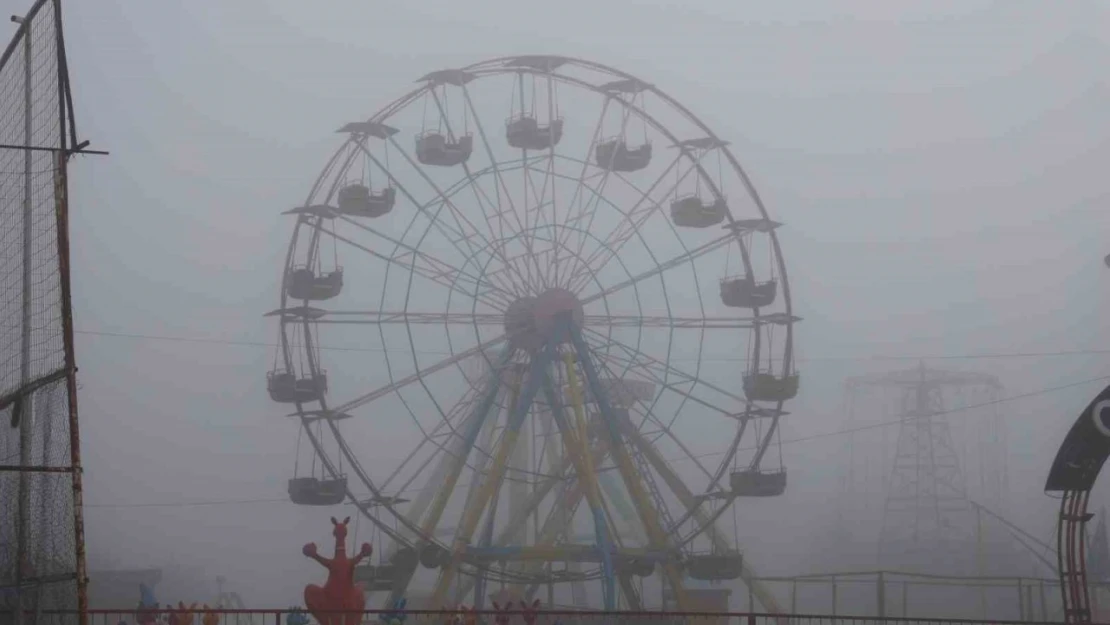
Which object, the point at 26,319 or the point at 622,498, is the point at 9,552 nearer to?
the point at 26,319

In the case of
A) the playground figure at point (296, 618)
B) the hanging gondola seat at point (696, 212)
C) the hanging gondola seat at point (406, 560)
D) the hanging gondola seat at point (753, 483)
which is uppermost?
the hanging gondola seat at point (696, 212)

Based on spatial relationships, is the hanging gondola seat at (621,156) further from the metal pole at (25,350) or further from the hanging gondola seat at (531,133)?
the metal pole at (25,350)

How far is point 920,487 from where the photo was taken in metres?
51.3

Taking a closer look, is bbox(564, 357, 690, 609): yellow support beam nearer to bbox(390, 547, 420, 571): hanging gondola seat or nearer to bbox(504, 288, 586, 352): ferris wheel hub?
bbox(504, 288, 586, 352): ferris wheel hub

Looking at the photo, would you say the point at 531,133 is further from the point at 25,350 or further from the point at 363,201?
the point at 25,350

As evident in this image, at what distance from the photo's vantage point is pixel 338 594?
1493cm

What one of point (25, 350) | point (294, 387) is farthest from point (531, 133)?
point (25, 350)

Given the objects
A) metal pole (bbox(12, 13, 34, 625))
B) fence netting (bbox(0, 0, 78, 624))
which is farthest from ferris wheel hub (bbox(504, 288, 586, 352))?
metal pole (bbox(12, 13, 34, 625))

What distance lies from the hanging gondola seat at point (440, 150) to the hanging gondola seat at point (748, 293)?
5.14 m

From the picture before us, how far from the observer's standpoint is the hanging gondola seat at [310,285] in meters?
24.5

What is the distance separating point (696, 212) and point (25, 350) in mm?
17182

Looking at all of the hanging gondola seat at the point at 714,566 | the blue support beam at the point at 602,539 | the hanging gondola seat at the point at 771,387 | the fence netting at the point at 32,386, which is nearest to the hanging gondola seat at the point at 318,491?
the blue support beam at the point at 602,539

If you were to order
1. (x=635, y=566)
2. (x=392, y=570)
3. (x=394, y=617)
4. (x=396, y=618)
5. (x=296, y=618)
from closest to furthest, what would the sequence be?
(x=296, y=618), (x=396, y=618), (x=394, y=617), (x=392, y=570), (x=635, y=566)

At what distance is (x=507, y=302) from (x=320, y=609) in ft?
38.7
